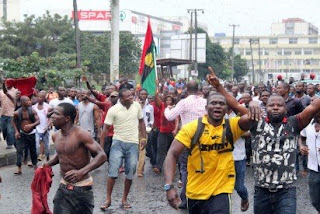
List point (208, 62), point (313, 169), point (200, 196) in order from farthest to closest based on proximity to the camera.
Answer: point (208, 62) → point (313, 169) → point (200, 196)

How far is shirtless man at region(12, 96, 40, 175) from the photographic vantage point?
11.9 metres

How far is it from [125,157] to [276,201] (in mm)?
3637

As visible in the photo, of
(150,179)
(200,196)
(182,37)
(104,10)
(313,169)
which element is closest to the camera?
(200,196)

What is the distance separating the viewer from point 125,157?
8.83 m

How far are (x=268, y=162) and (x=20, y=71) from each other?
21.6m

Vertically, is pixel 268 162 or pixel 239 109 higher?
pixel 239 109

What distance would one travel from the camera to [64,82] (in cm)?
2655

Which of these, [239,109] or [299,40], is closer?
[239,109]

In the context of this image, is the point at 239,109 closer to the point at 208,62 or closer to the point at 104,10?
the point at 208,62

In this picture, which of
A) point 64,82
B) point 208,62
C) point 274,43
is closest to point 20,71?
point 64,82

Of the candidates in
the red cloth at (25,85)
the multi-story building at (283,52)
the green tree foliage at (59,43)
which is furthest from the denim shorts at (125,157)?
the multi-story building at (283,52)

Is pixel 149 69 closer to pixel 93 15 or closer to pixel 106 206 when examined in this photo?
pixel 106 206

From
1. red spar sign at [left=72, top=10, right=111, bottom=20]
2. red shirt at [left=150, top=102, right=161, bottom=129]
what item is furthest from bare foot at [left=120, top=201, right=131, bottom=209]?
red spar sign at [left=72, top=10, right=111, bottom=20]

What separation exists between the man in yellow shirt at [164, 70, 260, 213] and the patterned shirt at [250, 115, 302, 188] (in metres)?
0.32
